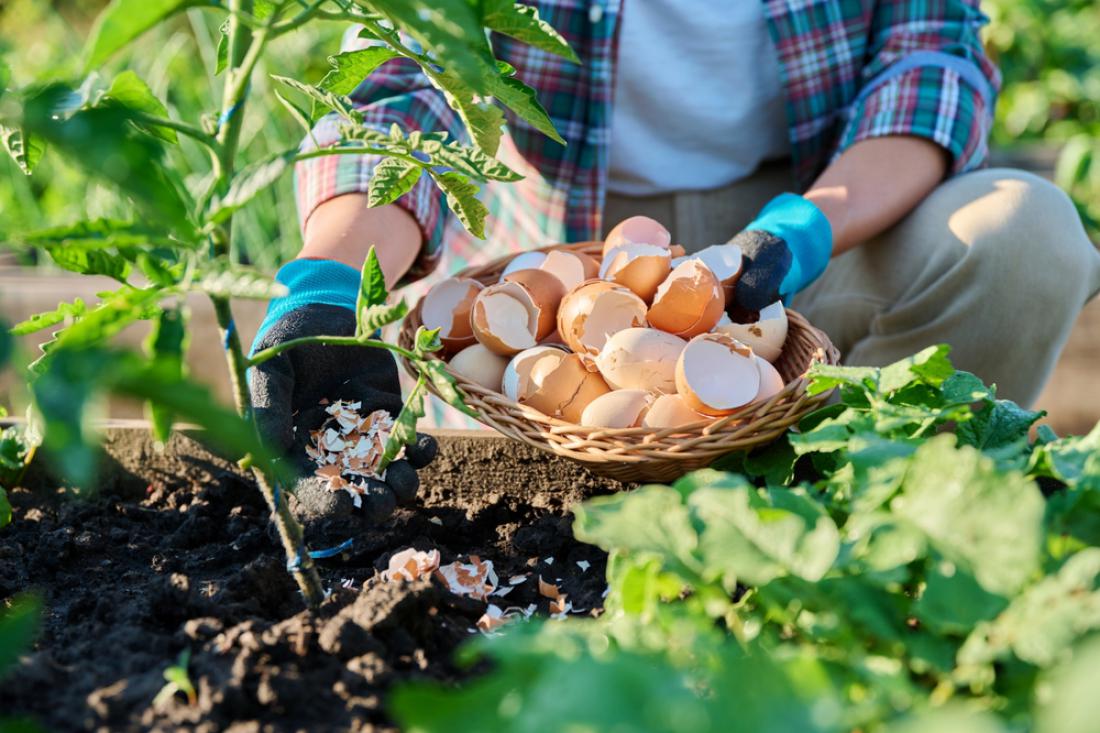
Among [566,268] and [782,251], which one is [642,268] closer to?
[566,268]

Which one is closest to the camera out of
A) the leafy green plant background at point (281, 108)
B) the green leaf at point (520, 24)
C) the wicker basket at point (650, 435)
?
the green leaf at point (520, 24)

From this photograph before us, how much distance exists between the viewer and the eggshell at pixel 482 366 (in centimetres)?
140

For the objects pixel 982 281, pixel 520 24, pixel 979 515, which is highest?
pixel 520 24

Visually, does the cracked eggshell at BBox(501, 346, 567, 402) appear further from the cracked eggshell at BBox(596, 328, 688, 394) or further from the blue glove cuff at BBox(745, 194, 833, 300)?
the blue glove cuff at BBox(745, 194, 833, 300)

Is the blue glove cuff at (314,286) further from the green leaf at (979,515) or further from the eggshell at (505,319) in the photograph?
the green leaf at (979,515)

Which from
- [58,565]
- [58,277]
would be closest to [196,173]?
[58,277]

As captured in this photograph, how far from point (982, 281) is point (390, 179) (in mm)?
1263

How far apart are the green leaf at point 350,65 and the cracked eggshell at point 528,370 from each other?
0.48 meters

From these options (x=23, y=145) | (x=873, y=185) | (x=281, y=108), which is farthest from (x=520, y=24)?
(x=281, y=108)

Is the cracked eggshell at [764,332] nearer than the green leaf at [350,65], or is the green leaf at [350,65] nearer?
the green leaf at [350,65]

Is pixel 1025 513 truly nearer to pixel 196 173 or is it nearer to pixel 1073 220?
pixel 1073 220

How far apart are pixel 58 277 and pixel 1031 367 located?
2.37m

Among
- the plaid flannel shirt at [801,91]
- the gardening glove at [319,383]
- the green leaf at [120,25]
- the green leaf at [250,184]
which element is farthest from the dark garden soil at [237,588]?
the plaid flannel shirt at [801,91]

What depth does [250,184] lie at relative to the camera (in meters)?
0.75
